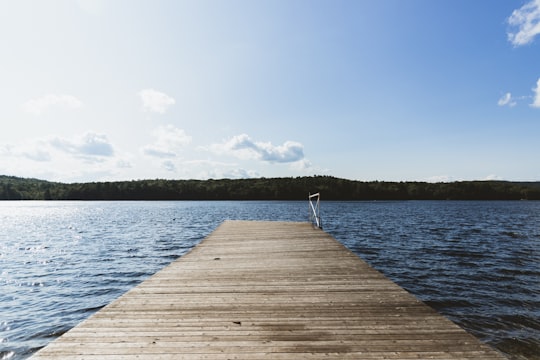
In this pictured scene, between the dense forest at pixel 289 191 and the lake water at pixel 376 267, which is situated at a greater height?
the dense forest at pixel 289 191

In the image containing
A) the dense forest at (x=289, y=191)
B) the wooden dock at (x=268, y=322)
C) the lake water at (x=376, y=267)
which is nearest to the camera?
the wooden dock at (x=268, y=322)

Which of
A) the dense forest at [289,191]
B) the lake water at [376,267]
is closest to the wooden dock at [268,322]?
the lake water at [376,267]

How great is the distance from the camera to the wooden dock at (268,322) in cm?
363

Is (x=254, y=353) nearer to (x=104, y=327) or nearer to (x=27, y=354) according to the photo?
(x=104, y=327)

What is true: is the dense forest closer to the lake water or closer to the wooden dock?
the lake water

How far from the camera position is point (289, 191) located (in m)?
124

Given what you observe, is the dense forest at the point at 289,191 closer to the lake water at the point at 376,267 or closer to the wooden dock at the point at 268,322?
the lake water at the point at 376,267

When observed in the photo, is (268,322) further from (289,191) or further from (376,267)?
(289,191)

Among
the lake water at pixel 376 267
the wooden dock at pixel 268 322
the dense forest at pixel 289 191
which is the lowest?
the lake water at pixel 376 267

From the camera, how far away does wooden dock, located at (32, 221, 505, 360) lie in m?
3.63

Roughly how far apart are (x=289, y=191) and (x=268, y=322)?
120 m

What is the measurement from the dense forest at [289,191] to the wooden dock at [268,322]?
11598cm

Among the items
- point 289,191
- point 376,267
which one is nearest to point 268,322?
point 376,267

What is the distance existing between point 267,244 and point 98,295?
19.7 ft
